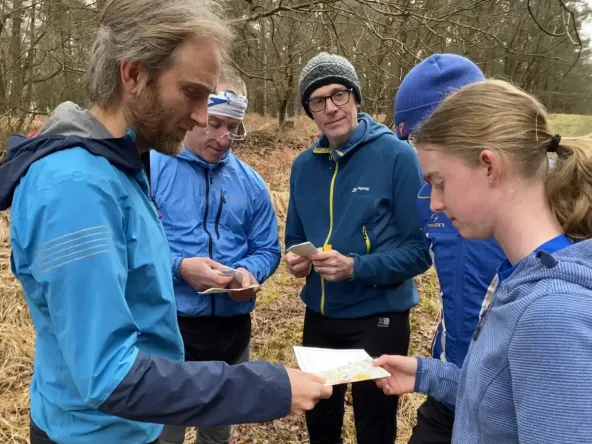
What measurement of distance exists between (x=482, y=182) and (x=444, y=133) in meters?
0.18

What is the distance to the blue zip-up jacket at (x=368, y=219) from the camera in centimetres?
243

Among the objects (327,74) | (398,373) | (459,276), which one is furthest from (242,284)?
(327,74)

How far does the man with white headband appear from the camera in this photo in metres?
2.51

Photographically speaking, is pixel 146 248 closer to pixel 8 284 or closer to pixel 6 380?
pixel 6 380

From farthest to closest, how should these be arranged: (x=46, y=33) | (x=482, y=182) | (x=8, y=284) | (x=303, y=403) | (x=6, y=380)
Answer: (x=46, y=33), (x=8, y=284), (x=6, y=380), (x=303, y=403), (x=482, y=182)

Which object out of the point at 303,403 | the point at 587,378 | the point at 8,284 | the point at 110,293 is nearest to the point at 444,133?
the point at 587,378

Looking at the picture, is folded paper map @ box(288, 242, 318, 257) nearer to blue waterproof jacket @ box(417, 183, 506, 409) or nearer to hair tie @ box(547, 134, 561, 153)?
blue waterproof jacket @ box(417, 183, 506, 409)

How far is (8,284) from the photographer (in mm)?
4926

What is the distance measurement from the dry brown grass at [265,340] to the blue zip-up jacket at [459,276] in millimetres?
1920

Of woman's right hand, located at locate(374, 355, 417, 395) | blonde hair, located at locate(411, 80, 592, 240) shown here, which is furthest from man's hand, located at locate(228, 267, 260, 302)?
blonde hair, located at locate(411, 80, 592, 240)

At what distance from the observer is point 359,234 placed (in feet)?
8.28

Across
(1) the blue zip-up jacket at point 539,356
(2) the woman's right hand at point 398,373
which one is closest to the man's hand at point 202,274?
(2) the woman's right hand at point 398,373

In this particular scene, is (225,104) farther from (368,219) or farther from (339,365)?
(339,365)

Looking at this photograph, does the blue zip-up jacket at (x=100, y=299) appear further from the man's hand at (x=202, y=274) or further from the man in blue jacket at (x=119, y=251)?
the man's hand at (x=202, y=274)
